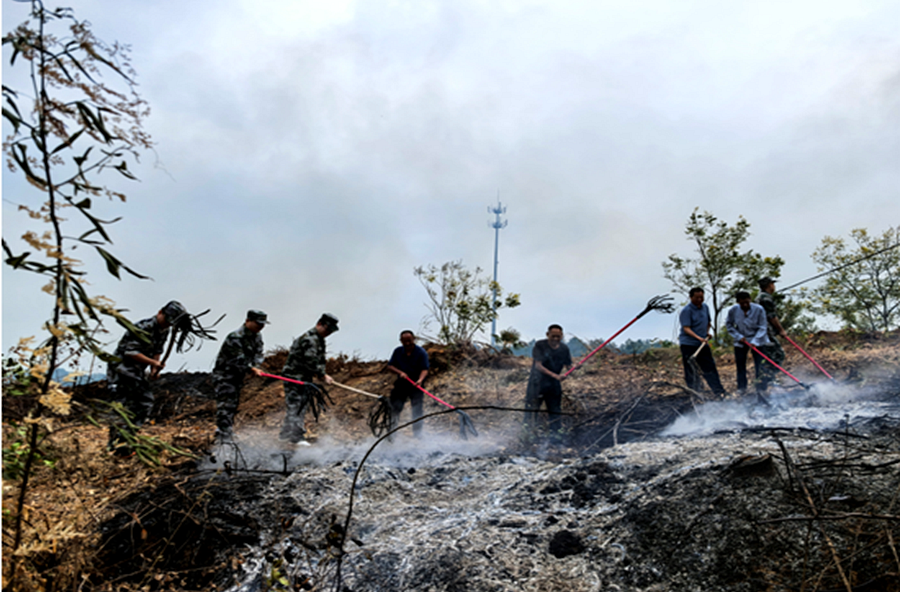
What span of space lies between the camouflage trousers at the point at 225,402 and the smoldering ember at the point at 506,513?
0.88 feet

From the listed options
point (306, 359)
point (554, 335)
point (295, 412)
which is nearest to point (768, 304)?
point (554, 335)

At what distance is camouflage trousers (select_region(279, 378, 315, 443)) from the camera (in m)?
7.13

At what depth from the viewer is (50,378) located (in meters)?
2.51

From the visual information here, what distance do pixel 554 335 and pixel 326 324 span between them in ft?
9.94

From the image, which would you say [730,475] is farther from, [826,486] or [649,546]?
[649,546]

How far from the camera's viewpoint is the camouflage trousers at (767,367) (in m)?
7.67

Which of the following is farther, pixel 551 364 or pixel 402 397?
pixel 402 397

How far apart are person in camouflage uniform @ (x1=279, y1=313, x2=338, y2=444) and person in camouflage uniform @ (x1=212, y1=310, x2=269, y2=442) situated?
22.7 inches

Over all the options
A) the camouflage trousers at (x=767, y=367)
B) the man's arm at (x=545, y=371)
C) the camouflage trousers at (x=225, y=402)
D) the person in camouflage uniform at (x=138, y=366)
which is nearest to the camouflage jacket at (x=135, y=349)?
the person in camouflage uniform at (x=138, y=366)

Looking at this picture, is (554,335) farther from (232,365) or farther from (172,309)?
(172,309)

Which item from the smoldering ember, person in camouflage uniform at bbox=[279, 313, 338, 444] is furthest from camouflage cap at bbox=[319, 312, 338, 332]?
the smoldering ember

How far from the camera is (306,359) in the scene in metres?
7.19

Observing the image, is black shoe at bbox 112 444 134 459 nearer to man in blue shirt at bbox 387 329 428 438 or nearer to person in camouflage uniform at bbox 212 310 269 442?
person in camouflage uniform at bbox 212 310 269 442

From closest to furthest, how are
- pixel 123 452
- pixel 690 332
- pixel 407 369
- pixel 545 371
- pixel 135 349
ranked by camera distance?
pixel 123 452
pixel 135 349
pixel 545 371
pixel 690 332
pixel 407 369
